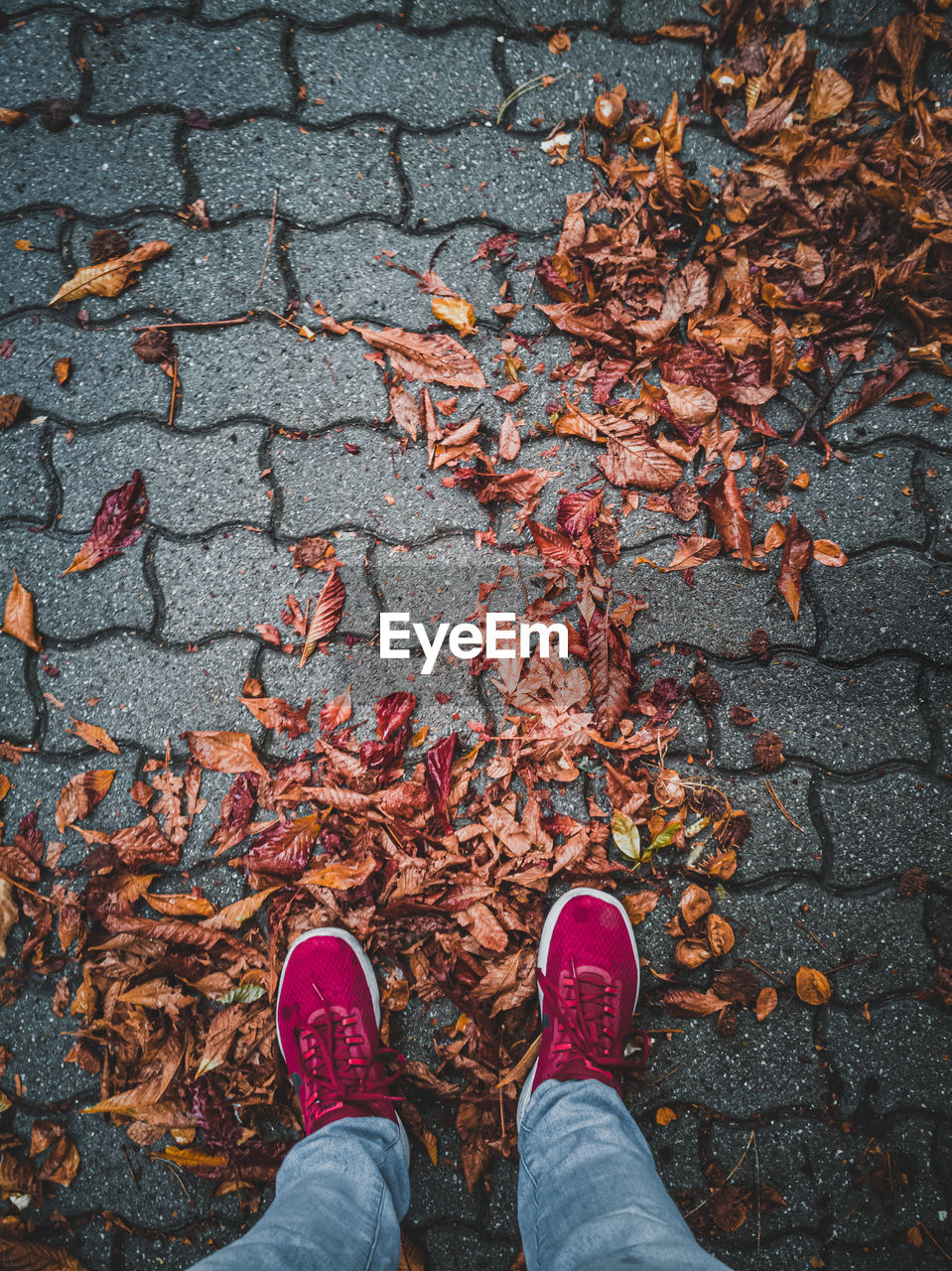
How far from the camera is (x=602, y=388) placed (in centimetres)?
155

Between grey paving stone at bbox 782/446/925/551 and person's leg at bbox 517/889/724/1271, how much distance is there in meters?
1.08

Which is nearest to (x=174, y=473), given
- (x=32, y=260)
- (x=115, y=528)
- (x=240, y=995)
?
(x=115, y=528)

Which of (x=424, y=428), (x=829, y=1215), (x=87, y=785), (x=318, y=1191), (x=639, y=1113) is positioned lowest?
(x=829, y=1215)

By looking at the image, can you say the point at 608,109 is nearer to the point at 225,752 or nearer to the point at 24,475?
the point at 24,475

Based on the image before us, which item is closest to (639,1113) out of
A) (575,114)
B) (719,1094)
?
(719,1094)

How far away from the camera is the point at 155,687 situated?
1.52 metres

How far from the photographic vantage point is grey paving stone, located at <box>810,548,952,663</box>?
5.13ft

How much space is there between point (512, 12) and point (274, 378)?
111cm

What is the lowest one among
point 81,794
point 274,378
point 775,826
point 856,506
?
point 775,826

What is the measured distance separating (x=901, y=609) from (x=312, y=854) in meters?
1.58

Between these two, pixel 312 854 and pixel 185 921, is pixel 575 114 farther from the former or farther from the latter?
pixel 185 921

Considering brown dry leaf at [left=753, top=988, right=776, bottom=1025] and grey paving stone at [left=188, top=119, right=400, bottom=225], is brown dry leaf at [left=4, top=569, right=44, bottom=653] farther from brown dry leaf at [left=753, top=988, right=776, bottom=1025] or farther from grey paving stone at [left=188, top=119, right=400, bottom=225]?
brown dry leaf at [left=753, top=988, right=776, bottom=1025]

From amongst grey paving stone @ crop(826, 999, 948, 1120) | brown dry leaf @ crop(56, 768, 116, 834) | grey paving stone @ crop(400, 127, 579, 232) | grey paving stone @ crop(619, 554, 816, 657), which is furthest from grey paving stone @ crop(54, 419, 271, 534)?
grey paving stone @ crop(826, 999, 948, 1120)

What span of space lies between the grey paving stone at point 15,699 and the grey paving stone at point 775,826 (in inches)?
66.7
